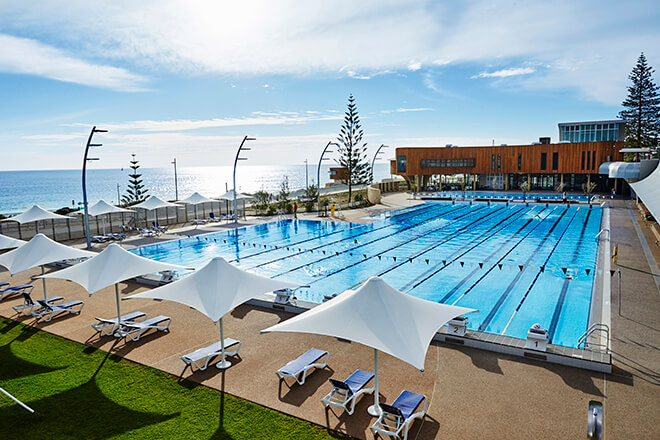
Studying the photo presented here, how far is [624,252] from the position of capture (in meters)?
16.4

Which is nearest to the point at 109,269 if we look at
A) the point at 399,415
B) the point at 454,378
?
the point at 399,415

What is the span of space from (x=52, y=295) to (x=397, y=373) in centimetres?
1124

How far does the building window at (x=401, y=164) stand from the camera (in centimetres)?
5106

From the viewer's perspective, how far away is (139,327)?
966 cm

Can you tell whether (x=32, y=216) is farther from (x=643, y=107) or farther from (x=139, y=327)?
(x=643, y=107)

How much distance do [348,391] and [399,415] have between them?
1031mm

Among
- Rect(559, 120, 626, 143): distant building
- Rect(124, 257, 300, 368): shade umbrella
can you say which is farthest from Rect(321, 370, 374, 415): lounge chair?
Rect(559, 120, 626, 143): distant building

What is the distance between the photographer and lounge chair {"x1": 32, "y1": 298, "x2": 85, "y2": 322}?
10992 millimetres

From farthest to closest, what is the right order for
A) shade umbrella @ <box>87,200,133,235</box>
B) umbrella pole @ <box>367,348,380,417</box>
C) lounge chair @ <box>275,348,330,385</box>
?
shade umbrella @ <box>87,200,133,235</box> → lounge chair @ <box>275,348,330,385</box> → umbrella pole @ <box>367,348,380,417</box>

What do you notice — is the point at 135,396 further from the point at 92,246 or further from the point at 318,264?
the point at 92,246

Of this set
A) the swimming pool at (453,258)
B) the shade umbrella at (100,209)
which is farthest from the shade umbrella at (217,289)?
the shade umbrella at (100,209)

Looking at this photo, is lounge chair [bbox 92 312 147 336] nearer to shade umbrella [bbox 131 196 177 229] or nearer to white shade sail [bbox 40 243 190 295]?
white shade sail [bbox 40 243 190 295]

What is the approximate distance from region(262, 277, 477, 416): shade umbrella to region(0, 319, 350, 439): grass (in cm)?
150

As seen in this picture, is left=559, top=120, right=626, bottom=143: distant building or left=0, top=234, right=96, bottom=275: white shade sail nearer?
left=0, top=234, right=96, bottom=275: white shade sail
